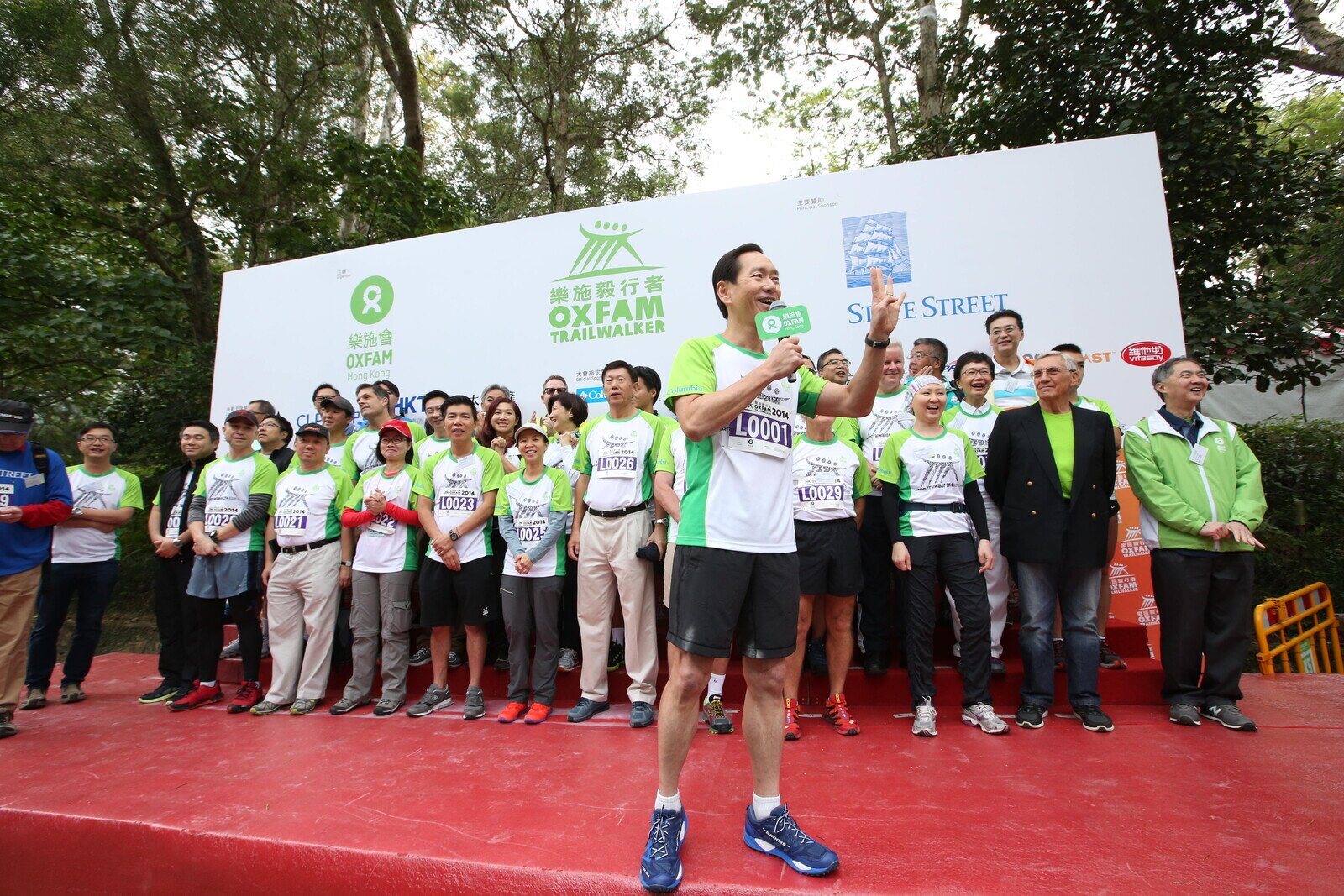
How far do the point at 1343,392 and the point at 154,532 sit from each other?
14.7m

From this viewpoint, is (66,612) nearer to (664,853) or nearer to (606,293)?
(606,293)

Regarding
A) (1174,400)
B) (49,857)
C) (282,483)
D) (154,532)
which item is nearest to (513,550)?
(282,483)

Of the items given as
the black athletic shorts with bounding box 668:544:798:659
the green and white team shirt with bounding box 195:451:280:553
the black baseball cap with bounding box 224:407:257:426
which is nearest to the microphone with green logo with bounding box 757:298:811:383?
the black athletic shorts with bounding box 668:544:798:659

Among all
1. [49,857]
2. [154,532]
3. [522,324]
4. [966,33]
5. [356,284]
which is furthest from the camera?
[966,33]

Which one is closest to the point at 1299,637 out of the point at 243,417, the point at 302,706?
the point at 302,706

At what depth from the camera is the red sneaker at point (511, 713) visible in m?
3.95

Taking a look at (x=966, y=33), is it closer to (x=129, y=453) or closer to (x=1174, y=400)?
(x=1174, y=400)

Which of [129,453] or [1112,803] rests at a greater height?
[129,453]

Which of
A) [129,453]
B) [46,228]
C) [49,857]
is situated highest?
[46,228]

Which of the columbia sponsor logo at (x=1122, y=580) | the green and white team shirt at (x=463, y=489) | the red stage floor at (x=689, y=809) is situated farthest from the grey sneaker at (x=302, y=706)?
the columbia sponsor logo at (x=1122, y=580)

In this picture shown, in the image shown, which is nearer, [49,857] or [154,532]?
[49,857]

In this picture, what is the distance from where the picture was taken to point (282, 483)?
183 inches

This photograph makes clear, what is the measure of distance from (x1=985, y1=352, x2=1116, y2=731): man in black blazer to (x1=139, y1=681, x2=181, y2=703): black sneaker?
544cm

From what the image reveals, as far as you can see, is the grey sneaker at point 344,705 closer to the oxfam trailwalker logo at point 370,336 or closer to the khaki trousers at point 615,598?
the khaki trousers at point 615,598
